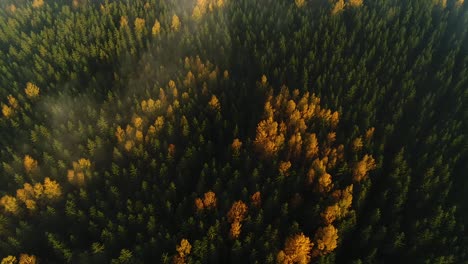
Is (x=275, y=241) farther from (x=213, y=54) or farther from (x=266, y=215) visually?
(x=213, y=54)

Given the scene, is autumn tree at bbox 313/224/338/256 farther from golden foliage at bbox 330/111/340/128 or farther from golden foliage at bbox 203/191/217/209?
golden foliage at bbox 330/111/340/128

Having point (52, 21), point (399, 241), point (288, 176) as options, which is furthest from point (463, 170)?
point (52, 21)

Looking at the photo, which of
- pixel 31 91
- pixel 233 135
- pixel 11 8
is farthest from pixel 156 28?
pixel 11 8

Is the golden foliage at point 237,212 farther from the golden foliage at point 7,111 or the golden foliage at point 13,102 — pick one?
the golden foliage at point 13,102

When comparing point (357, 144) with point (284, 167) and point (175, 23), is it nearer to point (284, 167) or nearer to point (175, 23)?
point (284, 167)

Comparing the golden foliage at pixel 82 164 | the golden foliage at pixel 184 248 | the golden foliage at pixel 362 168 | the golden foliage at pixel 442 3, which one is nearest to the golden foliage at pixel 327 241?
the golden foliage at pixel 362 168

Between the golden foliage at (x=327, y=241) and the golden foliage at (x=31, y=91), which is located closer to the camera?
the golden foliage at (x=327, y=241)
